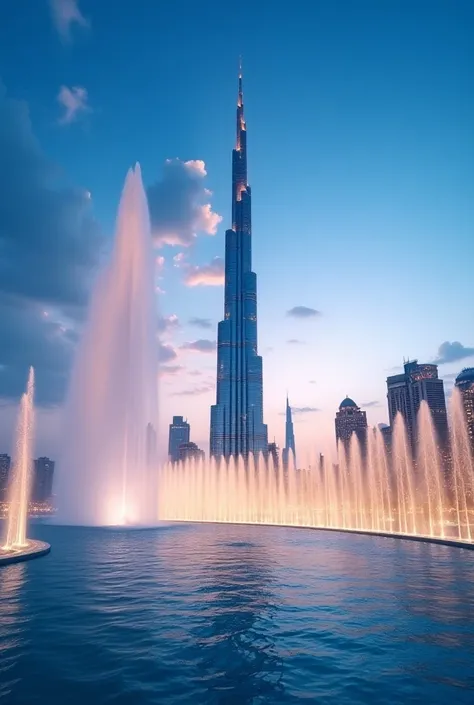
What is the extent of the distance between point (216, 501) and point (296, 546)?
4989cm

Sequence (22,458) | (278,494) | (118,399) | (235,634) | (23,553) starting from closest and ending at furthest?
1. (235,634)
2. (23,553)
3. (22,458)
4. (118,399)
5. (278,494)

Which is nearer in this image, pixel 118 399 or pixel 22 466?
pixel 22 466

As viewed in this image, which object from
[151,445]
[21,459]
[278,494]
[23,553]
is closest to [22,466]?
[21,459]

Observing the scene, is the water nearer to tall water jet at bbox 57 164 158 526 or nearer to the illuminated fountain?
tall water jet at bbox 57 164 158 526

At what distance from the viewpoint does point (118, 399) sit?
1905 inches

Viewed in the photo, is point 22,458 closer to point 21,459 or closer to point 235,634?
point 21,459

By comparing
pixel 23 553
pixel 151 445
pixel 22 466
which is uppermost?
pixel 151 445

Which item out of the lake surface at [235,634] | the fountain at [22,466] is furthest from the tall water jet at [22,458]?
the lake surface at [235,634]

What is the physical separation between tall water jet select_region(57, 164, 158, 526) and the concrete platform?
63.0 feet

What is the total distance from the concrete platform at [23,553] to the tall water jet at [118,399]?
1920cm

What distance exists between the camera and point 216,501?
266ft

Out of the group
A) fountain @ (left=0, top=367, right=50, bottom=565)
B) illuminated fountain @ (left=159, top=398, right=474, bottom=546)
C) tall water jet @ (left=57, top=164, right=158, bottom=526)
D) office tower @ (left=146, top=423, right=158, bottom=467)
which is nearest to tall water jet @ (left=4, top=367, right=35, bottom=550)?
fountain @ (left=0, top=367, right=50, bottom=565)

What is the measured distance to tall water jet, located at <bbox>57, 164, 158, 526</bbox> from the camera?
47.8 m

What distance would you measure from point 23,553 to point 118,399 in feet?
79.5
